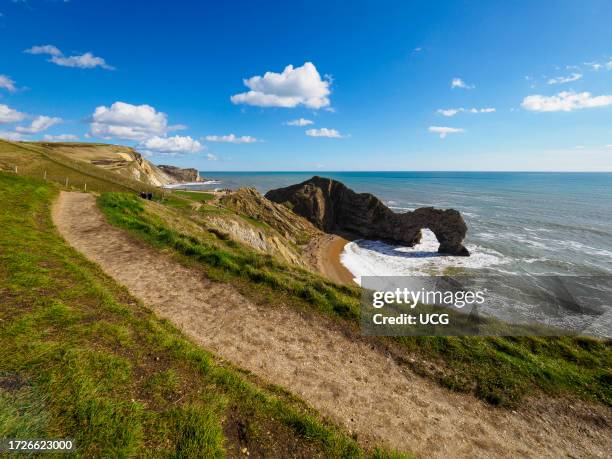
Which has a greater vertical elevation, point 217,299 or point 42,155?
point 42,155

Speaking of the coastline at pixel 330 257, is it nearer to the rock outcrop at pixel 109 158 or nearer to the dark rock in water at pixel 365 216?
the dark rock in water at pixel 365 216

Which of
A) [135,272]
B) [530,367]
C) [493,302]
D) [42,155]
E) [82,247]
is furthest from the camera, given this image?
[42,155]

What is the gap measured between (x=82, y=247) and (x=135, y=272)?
4.14 metres

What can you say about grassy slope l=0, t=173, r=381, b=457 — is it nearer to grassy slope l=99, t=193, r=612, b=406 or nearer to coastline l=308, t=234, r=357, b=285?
grassy slope l=99, t=193, r=612, b=406

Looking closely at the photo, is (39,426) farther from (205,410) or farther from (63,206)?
(63,206)

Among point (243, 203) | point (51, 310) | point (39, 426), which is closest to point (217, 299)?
point (51, 310)

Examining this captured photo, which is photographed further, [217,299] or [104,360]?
[217,299]

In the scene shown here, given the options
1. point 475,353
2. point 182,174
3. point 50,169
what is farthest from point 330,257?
point 182,174

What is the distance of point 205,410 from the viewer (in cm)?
551

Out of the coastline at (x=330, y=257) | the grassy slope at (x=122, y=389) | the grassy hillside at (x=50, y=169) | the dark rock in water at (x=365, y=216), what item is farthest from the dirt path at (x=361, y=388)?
the dark rock in water at (x=365, y=216)

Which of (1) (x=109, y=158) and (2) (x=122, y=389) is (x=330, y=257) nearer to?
(2) (x=122, y=389)

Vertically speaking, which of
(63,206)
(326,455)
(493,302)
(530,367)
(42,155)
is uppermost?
(42,155)

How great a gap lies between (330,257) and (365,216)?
20.7m

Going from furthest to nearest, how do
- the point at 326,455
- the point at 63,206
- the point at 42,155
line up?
the point at 42,155 < the point at 63,206 < the point at 326,455
